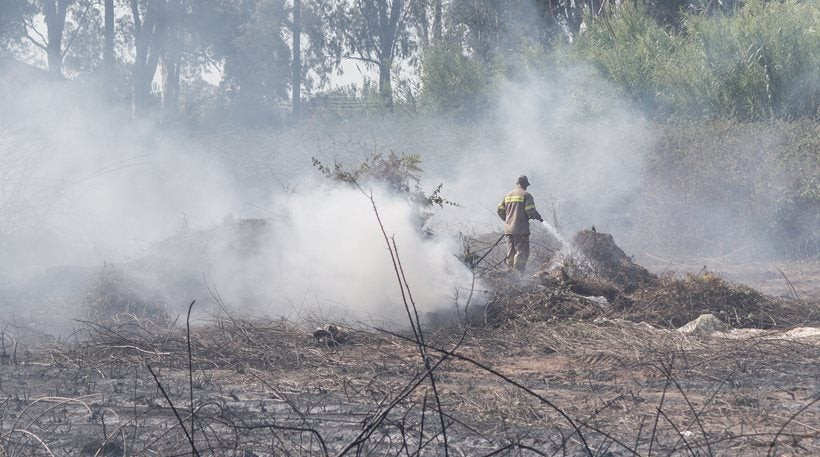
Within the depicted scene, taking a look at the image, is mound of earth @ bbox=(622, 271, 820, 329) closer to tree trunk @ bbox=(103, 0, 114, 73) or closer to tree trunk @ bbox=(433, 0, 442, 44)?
tree trunk @ bbox=(103, 0, 114, 73)

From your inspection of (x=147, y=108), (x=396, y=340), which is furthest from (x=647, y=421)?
(x=147, y=108)

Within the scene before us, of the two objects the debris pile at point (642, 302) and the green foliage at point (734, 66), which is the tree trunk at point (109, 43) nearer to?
the green foliage at point (734, 66)

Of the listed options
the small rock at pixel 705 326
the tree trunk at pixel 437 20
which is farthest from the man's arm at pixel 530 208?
the tree trunk at pixel 437 20

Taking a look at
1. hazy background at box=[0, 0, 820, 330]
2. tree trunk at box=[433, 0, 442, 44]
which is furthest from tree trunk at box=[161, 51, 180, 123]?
tree trunk at box=[433, 0, 442, 44]

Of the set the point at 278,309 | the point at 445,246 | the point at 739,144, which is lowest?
the point at 278,309

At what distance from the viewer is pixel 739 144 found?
19.2 metres

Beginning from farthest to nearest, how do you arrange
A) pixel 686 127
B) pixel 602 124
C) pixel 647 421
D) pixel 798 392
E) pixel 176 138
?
1. pixel 176 138
2. pixel 602 124
3. pixel 686 127
4. pixel 798 392
5. pixel 647 421

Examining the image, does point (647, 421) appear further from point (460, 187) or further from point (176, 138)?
point (176, 138)

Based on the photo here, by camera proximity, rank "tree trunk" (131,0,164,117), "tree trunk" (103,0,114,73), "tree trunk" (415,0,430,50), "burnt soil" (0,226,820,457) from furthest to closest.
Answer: "tree trunk" (415,0,430,50), "tree trunk" (131,0,164,117), "tree trunk" (103,0,114,73), "burnt soil" (0,226,820,457)

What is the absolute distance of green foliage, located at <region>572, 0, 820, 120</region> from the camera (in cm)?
2053

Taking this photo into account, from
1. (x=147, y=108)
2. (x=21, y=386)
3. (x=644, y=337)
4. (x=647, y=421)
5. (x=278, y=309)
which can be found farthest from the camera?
(x=147, y=108)

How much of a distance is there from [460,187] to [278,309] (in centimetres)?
1281

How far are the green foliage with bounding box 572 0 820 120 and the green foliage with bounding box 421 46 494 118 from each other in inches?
199

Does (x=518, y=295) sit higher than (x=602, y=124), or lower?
lower
